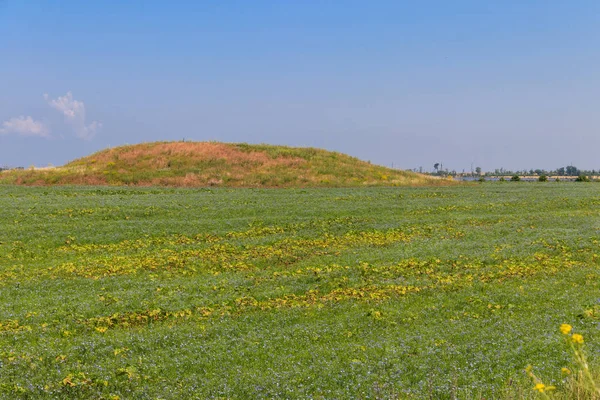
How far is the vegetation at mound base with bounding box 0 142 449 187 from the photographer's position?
72688 mm

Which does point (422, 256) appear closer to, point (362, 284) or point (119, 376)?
point (362, 284)

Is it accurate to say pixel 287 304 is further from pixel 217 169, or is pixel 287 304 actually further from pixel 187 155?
pixel 187 155

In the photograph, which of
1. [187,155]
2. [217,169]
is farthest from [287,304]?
[187,155]

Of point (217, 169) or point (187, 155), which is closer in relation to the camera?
point (217, 169)

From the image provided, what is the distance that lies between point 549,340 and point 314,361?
6793 millimetres

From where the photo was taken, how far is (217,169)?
257 feet

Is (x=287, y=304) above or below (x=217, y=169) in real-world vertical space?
below

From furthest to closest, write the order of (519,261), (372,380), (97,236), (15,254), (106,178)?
1. (106,178)
2. (97,236)
3. (15,254)
4. (519,261)
5. (372,380)

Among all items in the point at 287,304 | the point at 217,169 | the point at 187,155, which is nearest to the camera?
the point at 287,304

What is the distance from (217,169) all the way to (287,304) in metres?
61.4

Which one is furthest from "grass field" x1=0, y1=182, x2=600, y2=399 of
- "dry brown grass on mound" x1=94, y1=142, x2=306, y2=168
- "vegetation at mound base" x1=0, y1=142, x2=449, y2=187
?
"dry brown grass on mound" x1=94, y1=142, x2=306, y2=168

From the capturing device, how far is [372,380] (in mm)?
11898

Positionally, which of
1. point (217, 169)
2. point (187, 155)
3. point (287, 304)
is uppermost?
point (187, 155)

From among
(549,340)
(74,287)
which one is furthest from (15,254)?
(549,340)
